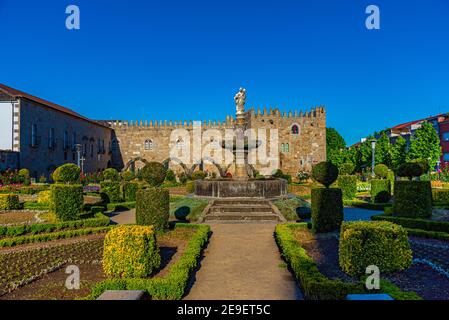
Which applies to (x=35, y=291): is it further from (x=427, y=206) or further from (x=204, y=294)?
(x=427, y=206)

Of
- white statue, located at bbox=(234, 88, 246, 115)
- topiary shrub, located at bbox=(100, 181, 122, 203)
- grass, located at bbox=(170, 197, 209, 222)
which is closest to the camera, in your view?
grass, located at bbox=(170, 197, 209, 222)

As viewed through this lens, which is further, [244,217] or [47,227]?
[244,217]

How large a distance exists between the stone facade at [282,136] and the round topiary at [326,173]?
28023 mm

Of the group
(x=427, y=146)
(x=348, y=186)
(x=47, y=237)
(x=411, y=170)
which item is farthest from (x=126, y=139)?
(x=411, y=170)

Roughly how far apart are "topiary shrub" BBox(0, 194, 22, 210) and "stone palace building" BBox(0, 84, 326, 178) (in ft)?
43.9

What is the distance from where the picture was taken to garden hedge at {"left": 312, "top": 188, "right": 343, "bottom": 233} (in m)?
9.94

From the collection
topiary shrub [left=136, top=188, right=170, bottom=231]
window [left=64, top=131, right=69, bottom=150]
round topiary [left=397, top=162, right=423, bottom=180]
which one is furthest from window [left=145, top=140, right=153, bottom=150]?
round topiary [left=397, top=162, right=423, bottom=180]

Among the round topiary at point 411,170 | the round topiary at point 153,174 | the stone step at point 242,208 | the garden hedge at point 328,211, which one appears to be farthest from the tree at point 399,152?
the round topiary at point 153,174

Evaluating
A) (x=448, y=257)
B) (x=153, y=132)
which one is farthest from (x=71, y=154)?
(x=448, y=257)

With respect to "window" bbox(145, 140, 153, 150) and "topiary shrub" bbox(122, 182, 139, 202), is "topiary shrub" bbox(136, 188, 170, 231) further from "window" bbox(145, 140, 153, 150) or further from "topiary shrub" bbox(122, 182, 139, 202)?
"window" bbox(145, 140, 153, 150)

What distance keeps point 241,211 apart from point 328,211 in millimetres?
4317

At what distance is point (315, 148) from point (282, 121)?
5008 mm

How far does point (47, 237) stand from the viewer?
373 inches

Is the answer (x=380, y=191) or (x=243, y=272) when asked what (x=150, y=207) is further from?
(x=380, y=191)
